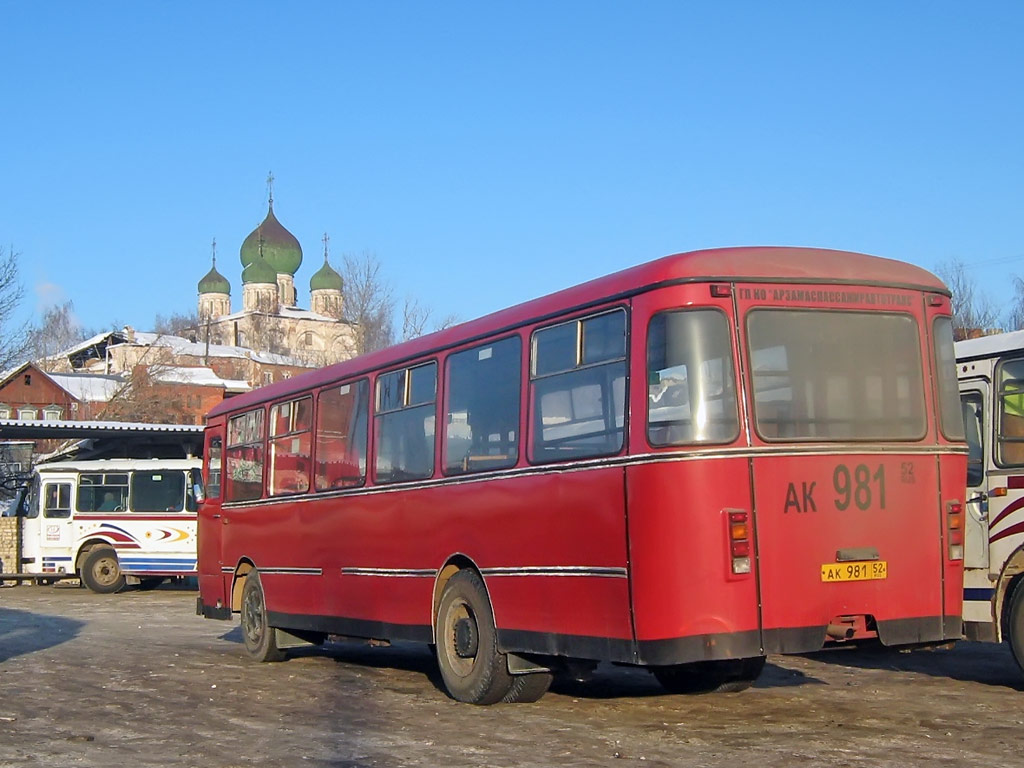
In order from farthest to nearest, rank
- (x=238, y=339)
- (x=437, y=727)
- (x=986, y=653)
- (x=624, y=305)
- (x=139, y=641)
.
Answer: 1. (x=238, y=339)
2. (x=139, y=641)
3. (x=986, y=653)
4. (x=437, y=727)
5. (x=624, y=305)

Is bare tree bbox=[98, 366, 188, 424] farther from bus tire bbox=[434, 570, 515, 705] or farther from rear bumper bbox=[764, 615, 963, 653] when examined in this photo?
rear bumper bbox=[764, 615, 963, 653]

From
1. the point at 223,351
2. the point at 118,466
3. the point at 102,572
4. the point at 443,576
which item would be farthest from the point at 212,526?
the point at 223,351

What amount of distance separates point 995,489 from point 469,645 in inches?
181

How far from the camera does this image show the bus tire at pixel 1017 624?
11016 mm

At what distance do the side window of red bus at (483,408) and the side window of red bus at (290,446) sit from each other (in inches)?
131

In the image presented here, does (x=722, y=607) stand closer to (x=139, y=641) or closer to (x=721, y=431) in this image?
(x=721, y=431)

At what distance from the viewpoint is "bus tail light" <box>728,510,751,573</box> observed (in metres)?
8.45

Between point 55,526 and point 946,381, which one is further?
point 55,526

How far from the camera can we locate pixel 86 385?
9988cm

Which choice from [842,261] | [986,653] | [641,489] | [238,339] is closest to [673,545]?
[641,489]

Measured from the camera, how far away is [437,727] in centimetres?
971

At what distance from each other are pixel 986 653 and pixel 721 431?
748 cm

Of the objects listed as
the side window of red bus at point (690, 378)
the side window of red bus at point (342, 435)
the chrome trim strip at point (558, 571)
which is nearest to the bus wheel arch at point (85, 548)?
the side window of red bus at point (342, 435)

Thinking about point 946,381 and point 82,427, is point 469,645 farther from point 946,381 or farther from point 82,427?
point 82,427
